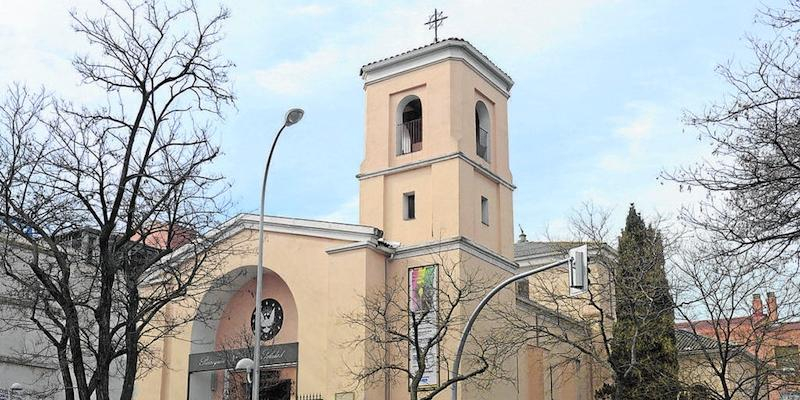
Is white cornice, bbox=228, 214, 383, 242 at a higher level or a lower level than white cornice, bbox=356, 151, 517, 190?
lower

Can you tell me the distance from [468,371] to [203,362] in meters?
9.60

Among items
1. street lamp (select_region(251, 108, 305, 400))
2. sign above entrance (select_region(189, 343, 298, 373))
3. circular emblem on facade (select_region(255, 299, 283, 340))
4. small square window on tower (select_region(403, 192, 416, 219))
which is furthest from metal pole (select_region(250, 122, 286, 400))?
circular emblem on facade (select_region(255, 299, 283, 340))

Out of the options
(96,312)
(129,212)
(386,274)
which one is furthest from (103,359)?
(386,274)

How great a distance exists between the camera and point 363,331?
28.4 meters

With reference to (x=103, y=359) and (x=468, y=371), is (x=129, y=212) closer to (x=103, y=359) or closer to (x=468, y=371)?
(x=103, y=359)

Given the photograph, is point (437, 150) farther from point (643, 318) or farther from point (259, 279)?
point (259, 279)

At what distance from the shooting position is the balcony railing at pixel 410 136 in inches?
1268

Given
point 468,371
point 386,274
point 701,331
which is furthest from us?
point 701,331

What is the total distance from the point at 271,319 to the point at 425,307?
7951 mm

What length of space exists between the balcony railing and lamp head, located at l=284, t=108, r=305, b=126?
12.4 meters

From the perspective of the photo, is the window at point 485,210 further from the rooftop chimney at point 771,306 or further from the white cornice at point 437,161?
the rooftop chimney at point 771,306

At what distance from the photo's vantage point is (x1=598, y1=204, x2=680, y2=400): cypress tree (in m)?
27.6

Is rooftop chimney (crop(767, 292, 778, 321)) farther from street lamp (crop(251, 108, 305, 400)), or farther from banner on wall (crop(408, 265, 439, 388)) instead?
street lamp (crop(251, 108, 305, 400))

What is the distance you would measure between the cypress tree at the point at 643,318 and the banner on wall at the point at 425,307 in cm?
523
